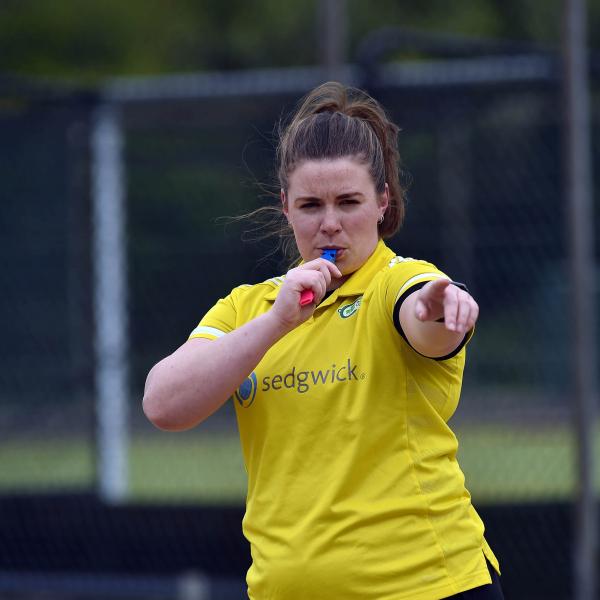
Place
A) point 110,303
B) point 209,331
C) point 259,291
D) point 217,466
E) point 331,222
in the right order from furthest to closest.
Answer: point 217,466 → point 110,303 → point 259,291 → point 209,331 → point 331,222

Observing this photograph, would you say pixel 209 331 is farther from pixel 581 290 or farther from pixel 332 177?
pixel 581 290

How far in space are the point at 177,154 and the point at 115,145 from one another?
42 cm

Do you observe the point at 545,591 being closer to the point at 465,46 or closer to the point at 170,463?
the point at 465,46

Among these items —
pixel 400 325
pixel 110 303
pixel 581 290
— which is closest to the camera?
pixel 400 325

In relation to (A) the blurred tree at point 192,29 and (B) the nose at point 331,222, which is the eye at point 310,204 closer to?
(B) the nose at point 331,222

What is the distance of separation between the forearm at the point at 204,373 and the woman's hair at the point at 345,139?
44 cm

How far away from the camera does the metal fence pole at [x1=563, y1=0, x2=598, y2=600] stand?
5375 millimetres

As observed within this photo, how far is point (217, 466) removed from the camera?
776 centimetres

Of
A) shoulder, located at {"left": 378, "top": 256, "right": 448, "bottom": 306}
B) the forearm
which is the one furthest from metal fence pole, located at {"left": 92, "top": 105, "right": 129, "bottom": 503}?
shoulder, located at {"left": 378, "top": 256, "right": 448, "bottom": 306}

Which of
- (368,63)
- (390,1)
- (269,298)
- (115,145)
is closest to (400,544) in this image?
(269,298)

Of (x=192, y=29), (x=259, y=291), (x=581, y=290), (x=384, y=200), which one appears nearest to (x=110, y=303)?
(x=581, y=290)

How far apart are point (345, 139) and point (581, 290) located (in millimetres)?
2782

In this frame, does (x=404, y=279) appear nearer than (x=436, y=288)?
No

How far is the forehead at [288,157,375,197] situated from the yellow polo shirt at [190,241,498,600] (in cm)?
19
